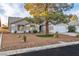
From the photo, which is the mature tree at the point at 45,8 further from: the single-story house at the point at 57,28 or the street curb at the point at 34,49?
the street curb at the point at 34,49

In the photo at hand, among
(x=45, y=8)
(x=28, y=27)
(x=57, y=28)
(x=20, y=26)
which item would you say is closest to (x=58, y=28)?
(x=57, y=28)

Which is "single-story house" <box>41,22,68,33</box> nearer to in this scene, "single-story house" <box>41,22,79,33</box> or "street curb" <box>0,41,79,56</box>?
"single-story house" <box>41,22,79,33</box>

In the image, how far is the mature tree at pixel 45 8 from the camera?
555cm

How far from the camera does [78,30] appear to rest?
221 inches

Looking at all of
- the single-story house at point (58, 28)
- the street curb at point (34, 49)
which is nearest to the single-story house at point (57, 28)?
the single-story house at point (58, 28)

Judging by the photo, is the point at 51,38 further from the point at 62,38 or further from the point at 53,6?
the point at 53,6

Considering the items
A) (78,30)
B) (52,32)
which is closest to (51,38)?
(52,32)

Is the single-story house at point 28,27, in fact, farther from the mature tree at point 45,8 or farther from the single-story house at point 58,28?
the mature tree at point 45,8

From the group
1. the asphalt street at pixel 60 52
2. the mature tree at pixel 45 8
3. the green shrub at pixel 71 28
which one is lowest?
the asphalt street at pixel 60 52

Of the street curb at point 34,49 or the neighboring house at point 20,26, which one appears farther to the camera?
the neighboring house at point 20,26

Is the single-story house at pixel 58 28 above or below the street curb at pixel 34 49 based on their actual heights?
above

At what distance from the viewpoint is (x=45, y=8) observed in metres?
5.62

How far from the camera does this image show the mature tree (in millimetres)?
5555

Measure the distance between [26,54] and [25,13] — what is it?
88 cm
